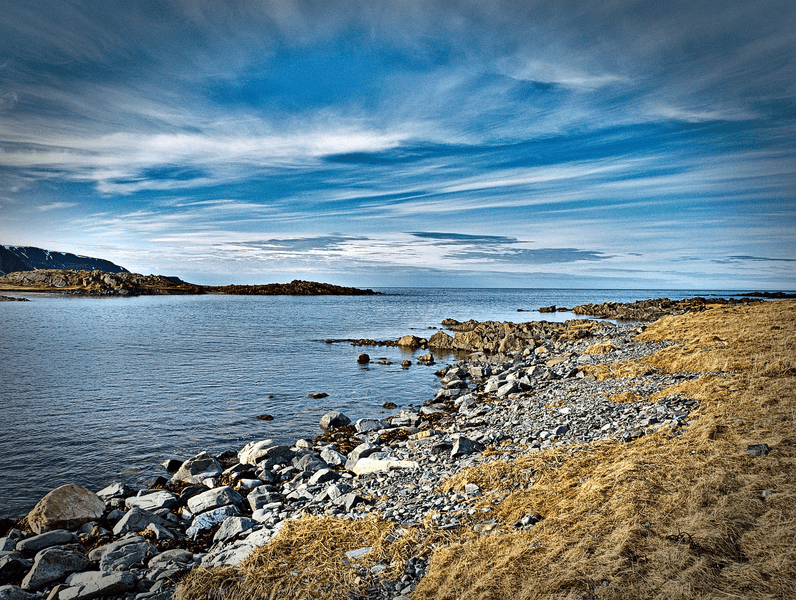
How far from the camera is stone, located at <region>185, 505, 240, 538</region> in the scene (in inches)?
368

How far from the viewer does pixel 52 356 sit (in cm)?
3328

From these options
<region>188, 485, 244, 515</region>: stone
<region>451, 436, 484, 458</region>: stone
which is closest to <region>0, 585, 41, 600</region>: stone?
<region>188, 485, 244, 515</region>: stone

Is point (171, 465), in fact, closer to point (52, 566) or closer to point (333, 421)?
point (52, 566)

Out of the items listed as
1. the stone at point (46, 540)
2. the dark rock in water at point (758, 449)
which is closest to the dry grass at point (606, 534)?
the dark rock in water at point (758, 449)

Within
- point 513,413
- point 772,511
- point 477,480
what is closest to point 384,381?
A: point 513,413

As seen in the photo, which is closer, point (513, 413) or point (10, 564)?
point (10, 564)

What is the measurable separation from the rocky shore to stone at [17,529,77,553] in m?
0.02

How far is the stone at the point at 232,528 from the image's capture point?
28.8 feet

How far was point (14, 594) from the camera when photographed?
688 centimetres

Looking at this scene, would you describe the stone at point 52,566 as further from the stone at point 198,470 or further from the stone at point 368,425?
the stone at point 368,425

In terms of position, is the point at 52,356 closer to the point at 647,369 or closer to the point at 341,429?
the point at 341,429

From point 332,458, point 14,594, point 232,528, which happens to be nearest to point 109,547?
point 14,594

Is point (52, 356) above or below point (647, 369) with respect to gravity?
below

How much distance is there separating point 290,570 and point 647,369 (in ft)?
54.3
